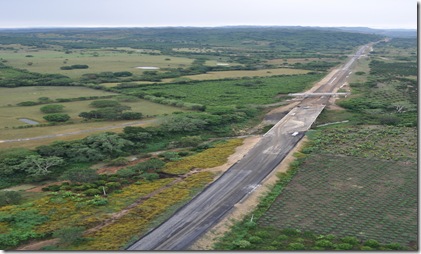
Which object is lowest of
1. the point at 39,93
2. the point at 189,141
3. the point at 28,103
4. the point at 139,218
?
the point at 139,218

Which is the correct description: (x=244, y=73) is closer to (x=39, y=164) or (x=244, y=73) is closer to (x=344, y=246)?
(x=39, y=164)

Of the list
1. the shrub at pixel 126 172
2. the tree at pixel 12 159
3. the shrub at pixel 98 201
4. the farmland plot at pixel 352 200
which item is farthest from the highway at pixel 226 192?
the tree at pixel 12 159

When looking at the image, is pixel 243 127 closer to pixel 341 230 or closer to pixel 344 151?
pixel 344 151

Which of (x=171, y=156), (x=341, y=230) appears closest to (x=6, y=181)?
(x=171, y=156)

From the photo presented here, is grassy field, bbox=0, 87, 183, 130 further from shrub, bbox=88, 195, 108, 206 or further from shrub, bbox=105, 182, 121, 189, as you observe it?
shrub, bbox=88, 195, 108, 206

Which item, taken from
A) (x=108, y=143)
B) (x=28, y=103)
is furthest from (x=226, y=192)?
(x=28, y=103)

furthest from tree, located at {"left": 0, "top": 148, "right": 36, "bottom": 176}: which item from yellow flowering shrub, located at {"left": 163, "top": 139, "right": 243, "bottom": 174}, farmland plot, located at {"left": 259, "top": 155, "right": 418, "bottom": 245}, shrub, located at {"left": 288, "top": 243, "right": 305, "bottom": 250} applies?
shrub, located at {"left": 288, "top": 243, "right": 305, "bottom": 250}
